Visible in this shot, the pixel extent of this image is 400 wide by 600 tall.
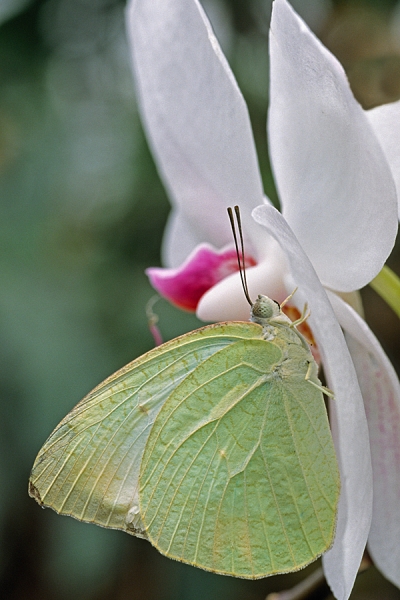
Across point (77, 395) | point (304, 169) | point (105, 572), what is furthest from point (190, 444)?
point (105, 572)

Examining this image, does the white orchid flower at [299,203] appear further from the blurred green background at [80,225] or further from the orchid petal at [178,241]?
the blurred green background at [80,225]

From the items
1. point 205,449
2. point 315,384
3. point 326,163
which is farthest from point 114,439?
Result: point 326,163

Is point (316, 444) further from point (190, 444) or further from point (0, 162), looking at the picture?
point (0, 162)

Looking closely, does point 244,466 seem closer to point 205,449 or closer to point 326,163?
point 205,449

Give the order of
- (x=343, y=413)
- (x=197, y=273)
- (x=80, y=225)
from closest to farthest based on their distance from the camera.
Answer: (x=343, y=413), (x=197, y=273), (x=80, y=225)

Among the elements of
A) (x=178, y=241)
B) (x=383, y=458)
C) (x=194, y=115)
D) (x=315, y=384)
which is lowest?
(x=383, y=458)
